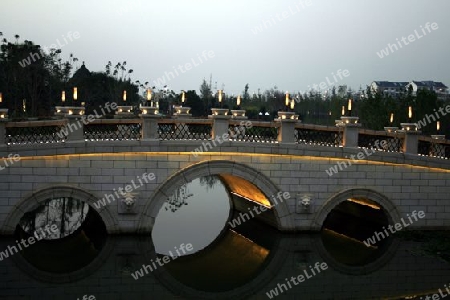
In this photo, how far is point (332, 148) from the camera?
21.2 meters

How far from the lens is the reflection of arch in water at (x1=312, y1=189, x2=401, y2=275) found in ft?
63.7

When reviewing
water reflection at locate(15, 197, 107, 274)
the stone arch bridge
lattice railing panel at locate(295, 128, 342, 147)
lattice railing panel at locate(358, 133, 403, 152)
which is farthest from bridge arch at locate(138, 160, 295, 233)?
lattice railing panel at locate(358, 133, 403, 152)

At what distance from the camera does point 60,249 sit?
20.7 metres

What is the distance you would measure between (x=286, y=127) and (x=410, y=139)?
14.6 feet

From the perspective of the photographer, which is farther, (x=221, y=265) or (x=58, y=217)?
(x=58, y=217)

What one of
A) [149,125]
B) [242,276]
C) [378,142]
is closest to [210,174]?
[149,125]

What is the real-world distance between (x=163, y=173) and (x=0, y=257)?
5.36 meters

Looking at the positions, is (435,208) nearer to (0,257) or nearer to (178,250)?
(178,250)

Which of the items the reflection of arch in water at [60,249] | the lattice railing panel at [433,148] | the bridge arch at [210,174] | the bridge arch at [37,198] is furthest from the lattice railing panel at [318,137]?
the bridge arch at [37,198]

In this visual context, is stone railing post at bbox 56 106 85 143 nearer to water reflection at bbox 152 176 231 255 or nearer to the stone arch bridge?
the stone arch bridge

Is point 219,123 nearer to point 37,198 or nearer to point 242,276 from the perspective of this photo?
point 242,276

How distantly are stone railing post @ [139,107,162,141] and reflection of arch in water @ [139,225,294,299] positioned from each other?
10.5 ft

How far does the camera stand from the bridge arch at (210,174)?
20172 mm

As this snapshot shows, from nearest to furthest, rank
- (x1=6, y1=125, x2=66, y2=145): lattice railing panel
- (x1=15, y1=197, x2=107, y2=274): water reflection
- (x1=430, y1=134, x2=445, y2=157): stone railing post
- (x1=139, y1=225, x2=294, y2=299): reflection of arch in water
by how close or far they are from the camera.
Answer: (x1=139, y1=225, x2=294, y2=299): reflection of arch in water, (x1=15, y1=197, x2=107, y2=274): water reflection, (x1=6, y1=125, x2=66, y2=145): lattice railing panel, (x1=430, y1=134, x2=445, y2=157): stone railing post
